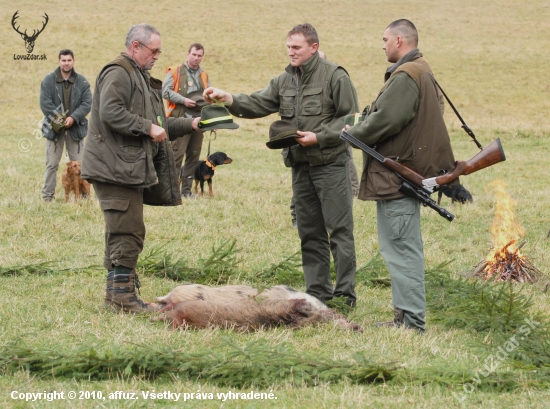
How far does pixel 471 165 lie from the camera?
5.79 metres

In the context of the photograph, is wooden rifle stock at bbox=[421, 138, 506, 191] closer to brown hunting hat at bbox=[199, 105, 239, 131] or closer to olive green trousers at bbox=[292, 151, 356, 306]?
olive green trousers at bbox=[292, 151, 356, 306]

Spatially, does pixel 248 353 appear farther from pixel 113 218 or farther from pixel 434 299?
pixel 434 299

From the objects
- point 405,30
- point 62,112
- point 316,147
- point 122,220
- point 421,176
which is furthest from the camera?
point 62,112

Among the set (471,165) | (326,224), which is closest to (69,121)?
(326,224)

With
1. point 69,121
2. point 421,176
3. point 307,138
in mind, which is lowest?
point 421,176

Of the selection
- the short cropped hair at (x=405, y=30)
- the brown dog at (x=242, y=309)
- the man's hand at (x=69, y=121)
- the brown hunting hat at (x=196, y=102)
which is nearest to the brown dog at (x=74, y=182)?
Answer: the man's hand at (x=69, y=121)

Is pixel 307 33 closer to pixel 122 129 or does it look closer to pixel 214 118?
pixel 214 118

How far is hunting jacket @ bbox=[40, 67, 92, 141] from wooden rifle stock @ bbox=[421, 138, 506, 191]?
7.74 metres

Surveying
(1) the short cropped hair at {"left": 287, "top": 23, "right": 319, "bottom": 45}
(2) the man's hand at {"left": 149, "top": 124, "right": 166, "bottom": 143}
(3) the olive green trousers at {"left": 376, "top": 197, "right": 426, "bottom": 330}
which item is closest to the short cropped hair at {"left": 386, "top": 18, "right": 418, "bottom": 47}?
(1) the short cropped hair at {"left": 287, "top": 23, "right": 319, "bottom": 45}

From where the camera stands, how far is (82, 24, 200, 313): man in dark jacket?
20.1 feet

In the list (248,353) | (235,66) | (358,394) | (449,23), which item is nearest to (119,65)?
(248,353)

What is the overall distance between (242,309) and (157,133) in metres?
1.58

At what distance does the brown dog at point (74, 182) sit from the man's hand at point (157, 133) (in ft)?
18.8

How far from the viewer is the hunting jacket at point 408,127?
224 inches
